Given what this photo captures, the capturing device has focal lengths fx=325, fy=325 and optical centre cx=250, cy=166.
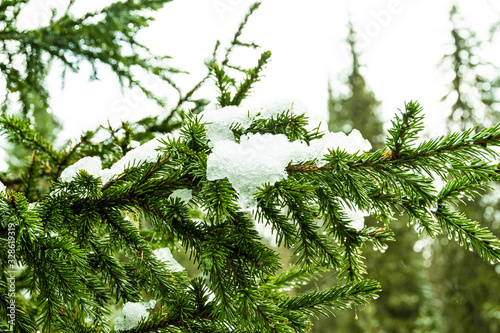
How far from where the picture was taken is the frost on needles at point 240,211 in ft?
3.04

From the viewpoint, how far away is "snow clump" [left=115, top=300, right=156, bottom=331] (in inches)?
47.7

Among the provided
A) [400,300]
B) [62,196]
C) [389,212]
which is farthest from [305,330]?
[400,300]

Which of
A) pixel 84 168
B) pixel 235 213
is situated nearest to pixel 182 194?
pixel 235 213

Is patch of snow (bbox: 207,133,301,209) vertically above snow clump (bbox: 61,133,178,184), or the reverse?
snow clump (bbox: 61,133,178,184)

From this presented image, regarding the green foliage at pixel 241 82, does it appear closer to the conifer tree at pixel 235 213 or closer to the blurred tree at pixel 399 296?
the conifer tree at pixel 235 213

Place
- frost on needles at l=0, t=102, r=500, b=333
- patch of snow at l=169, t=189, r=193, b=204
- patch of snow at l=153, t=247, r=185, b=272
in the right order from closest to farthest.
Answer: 1. frost on needles at l=0, t=102, r=500, b=333
2. patch of snow at l=169, t=189, r=193, b=204
3. patch of snow at l=153, t=247, r=185, b=272

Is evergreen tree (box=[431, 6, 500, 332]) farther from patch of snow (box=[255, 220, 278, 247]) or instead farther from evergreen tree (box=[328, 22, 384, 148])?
patch of snow (box=[255, 220, 278, 247])

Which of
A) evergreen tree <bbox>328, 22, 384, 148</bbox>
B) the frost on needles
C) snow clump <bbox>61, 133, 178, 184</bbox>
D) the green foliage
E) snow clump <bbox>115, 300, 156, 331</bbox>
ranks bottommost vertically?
snow clump <bbox>115, 300, 156, 331</bbox>

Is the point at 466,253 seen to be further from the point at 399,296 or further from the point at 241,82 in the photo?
the point at 241,82

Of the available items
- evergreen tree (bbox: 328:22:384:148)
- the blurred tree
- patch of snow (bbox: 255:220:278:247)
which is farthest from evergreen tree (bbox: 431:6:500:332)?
patch of snow (bbox: 255:220:278:247)

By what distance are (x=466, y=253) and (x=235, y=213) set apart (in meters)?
13.6

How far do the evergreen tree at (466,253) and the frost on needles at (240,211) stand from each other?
1210 cm

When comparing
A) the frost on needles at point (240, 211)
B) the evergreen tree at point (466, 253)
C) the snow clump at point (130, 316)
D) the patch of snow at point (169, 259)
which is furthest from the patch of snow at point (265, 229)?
the evergreen tree at point (466, 253)

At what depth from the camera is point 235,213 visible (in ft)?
3.45
